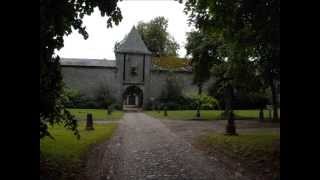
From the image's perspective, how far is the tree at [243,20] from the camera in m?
A: 11.3

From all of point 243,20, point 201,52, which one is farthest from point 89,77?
point 243,20

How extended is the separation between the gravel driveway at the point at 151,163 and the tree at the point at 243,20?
13.1ft

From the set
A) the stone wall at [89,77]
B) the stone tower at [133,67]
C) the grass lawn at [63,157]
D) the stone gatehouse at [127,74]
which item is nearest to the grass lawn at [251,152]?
the grass lawn at [63,157]

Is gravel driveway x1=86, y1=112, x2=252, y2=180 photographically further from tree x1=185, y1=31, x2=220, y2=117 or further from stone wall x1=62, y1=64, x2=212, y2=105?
stone wall x1=62, y1=64, x2=212, y2=105

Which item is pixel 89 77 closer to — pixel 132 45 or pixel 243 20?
pixel 132 45

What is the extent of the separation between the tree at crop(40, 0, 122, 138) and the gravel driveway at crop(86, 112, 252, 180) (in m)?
1.44

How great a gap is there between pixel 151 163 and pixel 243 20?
539 cm

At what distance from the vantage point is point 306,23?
3646mm

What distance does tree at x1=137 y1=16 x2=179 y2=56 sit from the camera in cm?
6956

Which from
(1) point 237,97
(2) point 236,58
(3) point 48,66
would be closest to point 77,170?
(3) point 48,66

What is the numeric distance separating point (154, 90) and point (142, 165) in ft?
146

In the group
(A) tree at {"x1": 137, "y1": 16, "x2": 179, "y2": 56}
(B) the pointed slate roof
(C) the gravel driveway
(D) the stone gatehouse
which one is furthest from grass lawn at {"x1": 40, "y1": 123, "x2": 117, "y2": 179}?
(A) tree at {"x1": 137, "y1": 16, "x2": 179, "y2": 56}

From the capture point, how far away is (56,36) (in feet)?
28.9

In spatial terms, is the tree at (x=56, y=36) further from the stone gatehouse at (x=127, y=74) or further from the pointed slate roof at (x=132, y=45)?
the pointed slate roof at (x=132, y=45)
